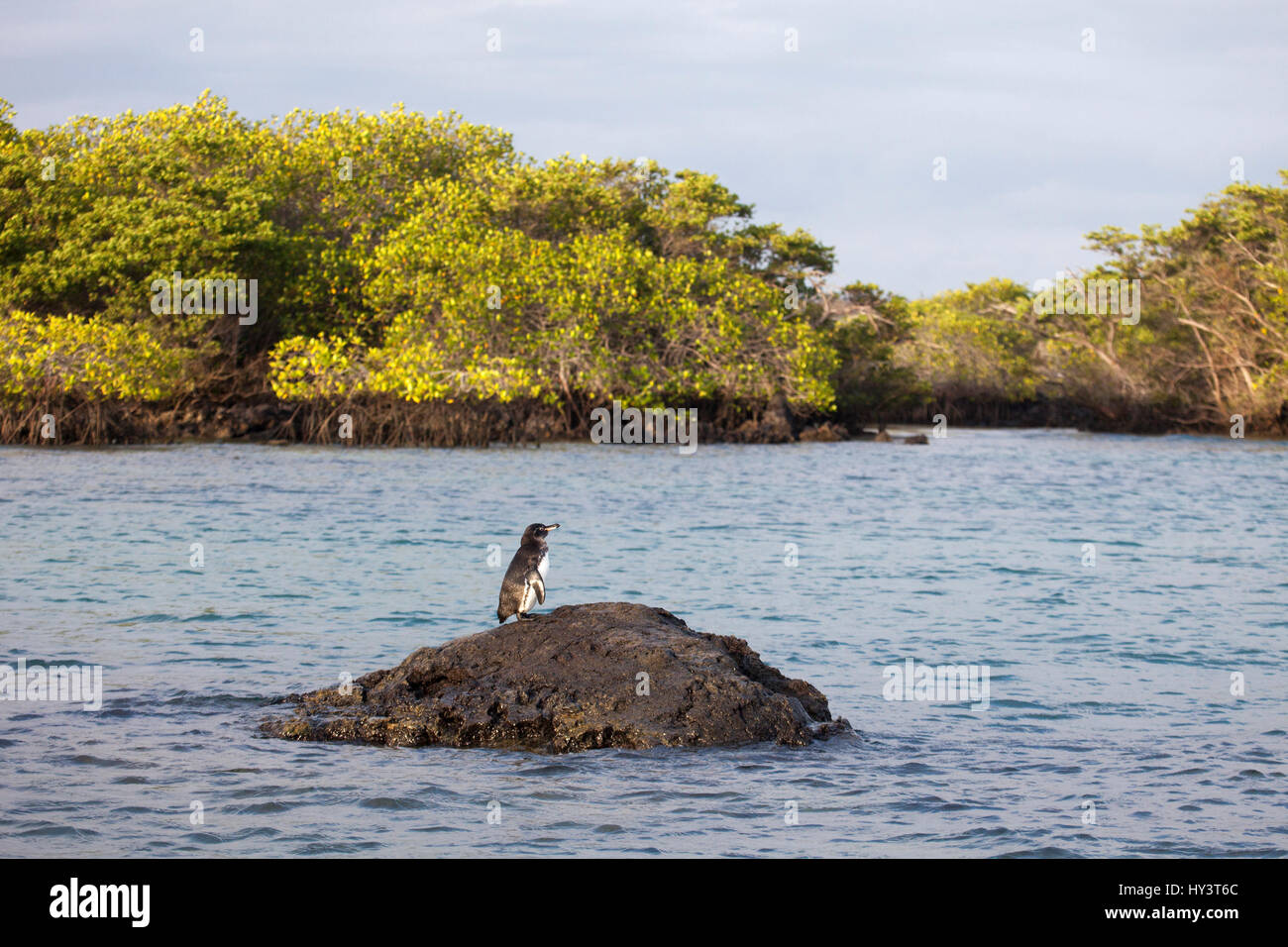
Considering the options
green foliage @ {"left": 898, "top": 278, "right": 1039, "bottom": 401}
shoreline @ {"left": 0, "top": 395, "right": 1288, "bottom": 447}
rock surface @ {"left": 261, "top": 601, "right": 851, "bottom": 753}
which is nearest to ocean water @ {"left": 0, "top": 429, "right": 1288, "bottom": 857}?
rock surface @ {"left": 261, "top": 601, "right": 851, "bottom": 753}

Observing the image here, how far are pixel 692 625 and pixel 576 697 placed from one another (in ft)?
16.8

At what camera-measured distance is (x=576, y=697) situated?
26.5ft

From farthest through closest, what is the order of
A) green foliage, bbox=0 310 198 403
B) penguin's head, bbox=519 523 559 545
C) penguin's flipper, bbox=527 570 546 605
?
green foliage, bbox=0 310 198 403, penguin's head, bbox=519 523 559 545, penguin's flipper, bbox=527 570 546 605

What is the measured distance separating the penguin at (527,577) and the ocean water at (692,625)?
1.29m

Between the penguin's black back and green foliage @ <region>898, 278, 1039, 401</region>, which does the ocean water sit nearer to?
the penguin's black back

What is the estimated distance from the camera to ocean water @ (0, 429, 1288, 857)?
6.73m

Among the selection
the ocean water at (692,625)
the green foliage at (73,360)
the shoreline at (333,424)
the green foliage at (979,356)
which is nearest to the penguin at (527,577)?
the ocean water at (692,625)

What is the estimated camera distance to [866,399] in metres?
55.3

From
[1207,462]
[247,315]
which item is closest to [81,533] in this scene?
[247,315]

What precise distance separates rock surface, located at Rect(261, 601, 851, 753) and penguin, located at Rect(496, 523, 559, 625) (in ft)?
0.84

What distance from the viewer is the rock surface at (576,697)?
7980mm

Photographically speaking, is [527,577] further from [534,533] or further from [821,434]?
[821,434]

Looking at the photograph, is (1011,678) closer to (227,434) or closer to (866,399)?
(227,434)

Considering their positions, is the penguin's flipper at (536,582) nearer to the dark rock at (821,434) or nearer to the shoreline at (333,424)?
the shoreline at (333,424)
